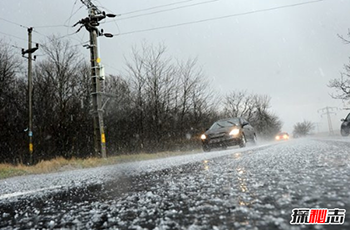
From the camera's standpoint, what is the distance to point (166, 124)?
68.6ft

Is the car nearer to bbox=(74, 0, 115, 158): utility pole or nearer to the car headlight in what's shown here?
the car headlight

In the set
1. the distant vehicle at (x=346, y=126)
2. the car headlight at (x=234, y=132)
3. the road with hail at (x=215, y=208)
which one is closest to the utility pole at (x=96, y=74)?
the car headlight at (x=234, y=132)

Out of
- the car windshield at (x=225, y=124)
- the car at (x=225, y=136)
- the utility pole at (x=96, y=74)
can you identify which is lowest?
the car at (x=225, y=136)

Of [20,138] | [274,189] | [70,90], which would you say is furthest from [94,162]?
[70,90]

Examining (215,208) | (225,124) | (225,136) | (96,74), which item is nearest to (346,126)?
(225,124)

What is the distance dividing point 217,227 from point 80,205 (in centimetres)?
143

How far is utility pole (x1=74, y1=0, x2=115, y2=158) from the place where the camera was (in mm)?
13305

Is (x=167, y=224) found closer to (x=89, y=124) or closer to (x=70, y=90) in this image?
(x=89, y=124)

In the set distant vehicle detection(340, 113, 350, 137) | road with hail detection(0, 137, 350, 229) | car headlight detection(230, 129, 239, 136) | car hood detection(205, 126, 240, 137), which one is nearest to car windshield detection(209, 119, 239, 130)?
car hood detection(205, 126, 240, 137)

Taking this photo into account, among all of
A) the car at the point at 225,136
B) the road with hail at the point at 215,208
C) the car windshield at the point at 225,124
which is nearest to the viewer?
the road with hail at the point at 215,208

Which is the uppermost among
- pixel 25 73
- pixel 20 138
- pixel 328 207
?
pixel 25 73

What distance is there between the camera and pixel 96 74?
1366cm

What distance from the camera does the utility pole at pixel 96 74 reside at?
13.3 metres

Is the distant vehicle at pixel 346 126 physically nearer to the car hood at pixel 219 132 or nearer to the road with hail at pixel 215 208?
the car hood at pixel 219 132
